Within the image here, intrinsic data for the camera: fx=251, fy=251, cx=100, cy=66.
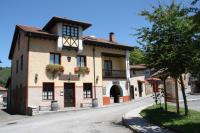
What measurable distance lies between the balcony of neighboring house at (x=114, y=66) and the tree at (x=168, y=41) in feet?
55.3

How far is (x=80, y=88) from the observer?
27578mm

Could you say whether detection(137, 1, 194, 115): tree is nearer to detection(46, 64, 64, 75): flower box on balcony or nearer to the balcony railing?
detection(46, 64, 64, 75): flower box on balcony

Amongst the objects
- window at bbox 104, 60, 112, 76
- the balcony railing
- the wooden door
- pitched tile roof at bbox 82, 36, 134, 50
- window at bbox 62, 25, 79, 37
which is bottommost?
the wooden door

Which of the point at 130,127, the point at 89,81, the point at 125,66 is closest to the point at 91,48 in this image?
the point at 89,81

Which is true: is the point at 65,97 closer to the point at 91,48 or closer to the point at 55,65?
the point at 55,65

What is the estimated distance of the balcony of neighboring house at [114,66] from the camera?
104ft

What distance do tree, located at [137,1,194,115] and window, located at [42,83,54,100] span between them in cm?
1365

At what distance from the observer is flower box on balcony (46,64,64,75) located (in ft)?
83.3

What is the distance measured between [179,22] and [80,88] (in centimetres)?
1607

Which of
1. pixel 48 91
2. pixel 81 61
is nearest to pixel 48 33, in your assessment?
pixel 81 61

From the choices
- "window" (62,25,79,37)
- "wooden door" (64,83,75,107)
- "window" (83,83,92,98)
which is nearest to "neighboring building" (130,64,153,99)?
"window" (83,83,92,98)

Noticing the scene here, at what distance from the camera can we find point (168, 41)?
542 inches

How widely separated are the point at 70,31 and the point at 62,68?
4197 mm

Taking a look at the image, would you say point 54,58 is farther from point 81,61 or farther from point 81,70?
point 81,61
